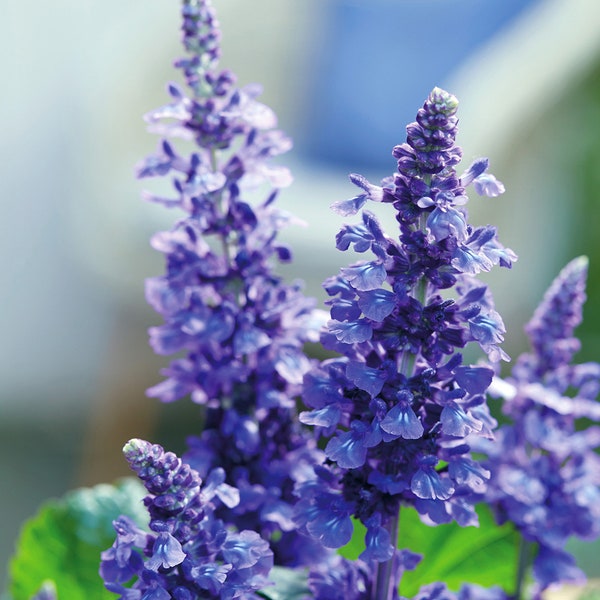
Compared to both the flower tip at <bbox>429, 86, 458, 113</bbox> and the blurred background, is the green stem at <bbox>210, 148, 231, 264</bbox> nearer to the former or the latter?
the flower tip at <bbox>429, 86, 458, 113</bbox>

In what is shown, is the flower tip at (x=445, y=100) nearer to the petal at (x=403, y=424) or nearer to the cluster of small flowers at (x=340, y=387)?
the cluster of small flowers at (x=340, y=387)

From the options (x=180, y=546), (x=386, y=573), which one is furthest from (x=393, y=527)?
(x=180, y=546)

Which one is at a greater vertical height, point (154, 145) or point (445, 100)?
point (154, 145)

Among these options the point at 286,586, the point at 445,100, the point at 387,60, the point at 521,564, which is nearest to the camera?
the point at 445,100

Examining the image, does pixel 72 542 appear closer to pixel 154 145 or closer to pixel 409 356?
pixel 409 356

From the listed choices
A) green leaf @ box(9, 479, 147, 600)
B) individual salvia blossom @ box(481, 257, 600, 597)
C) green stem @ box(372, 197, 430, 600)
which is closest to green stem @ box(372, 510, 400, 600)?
green stem @ box(372, 197, 430, 600)

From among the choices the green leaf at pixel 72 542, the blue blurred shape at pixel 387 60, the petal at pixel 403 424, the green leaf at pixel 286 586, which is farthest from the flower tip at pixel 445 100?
the blue blurred shape at pixel 387 60
